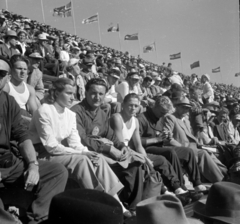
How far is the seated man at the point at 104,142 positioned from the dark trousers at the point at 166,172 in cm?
54

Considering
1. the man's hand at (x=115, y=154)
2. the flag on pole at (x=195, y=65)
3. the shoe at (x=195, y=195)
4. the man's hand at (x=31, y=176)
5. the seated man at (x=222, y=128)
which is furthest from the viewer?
the flag on pole at (x=195, y=65)

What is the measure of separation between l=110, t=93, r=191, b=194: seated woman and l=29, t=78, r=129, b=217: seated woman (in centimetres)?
88

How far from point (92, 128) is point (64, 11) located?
24674 mm

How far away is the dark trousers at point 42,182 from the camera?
2770mm

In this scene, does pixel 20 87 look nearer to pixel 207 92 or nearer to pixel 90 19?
pixel 207 92

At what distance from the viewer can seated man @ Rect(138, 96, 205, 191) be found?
4621mm

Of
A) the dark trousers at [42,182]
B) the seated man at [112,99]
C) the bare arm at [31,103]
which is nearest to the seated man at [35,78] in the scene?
the bare arm at [31,103]

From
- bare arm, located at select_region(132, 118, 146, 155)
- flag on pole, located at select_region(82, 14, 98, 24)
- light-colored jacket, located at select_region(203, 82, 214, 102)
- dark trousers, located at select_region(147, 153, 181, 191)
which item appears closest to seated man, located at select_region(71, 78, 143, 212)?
bare arm, located at select_region(132, 118, 146, 155)

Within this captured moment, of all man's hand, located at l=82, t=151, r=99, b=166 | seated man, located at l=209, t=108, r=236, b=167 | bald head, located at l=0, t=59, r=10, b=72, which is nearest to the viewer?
bald head, located at l=0, t=59, r=10, b=72

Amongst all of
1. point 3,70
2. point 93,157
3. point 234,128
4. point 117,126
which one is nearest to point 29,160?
point 93,157

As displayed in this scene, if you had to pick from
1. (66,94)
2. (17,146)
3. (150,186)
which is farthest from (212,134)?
(17,146)

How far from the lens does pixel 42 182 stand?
295 cm

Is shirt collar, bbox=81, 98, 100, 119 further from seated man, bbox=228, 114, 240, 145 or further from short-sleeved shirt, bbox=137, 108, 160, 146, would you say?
seated man, bbox=228, 114, 240, 145

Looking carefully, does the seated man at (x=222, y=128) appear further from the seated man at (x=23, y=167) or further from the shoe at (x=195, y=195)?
the seated man at (x=23, y=167)
